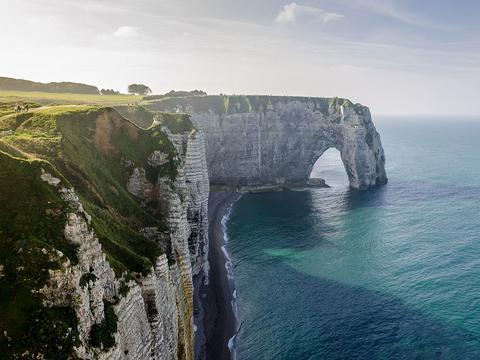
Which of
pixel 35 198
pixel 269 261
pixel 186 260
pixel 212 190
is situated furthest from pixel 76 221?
pixel 212 190

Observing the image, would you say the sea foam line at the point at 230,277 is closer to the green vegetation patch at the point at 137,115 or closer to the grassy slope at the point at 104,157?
the grassy slope at the point at 104,157

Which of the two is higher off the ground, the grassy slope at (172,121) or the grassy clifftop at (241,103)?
the grassy clifftop at (241,103)

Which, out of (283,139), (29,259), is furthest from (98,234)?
(283,139)

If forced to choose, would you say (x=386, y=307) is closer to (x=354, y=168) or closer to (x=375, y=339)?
(x=375, y=339)

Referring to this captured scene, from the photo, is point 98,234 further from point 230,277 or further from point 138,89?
point 138,89

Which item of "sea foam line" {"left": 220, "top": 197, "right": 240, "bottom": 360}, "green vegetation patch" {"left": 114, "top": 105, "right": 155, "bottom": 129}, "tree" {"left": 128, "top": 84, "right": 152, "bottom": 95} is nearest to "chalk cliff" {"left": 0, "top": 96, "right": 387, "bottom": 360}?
"green vegetation patch" {"left": 114, "top": 105, "right": 155, "bottom": 129}

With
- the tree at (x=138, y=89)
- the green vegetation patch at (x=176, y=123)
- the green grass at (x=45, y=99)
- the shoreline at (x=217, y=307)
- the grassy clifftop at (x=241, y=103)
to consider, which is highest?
the tree at (x=138, y=89)

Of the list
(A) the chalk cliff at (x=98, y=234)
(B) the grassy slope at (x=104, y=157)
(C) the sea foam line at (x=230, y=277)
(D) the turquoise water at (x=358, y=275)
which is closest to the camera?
(A) the chalk cliff at (x=98, y=234)

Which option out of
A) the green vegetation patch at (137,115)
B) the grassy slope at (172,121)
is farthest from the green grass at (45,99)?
the grassy slope at (172,121)
